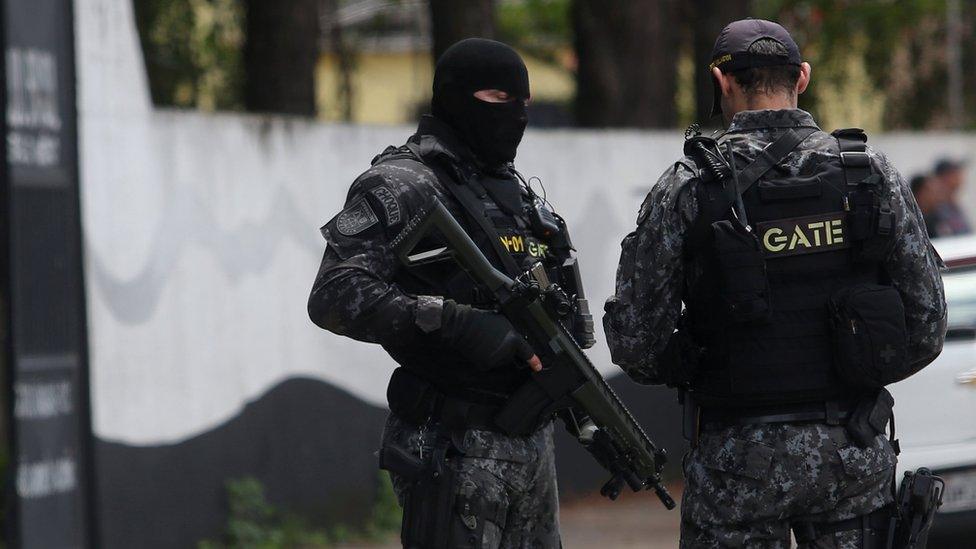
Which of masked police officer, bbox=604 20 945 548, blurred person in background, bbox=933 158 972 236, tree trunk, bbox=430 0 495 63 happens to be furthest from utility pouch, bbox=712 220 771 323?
blurred person in background, bbox=933 158 972 236

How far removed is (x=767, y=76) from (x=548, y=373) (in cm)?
91

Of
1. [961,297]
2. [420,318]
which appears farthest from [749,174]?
[961,297]

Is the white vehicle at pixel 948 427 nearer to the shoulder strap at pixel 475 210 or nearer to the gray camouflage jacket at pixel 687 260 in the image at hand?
the gray camouflage jacket at pixel 687 260

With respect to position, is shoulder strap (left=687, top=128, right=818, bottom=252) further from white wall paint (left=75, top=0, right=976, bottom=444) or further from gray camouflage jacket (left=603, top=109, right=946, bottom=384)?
white wall paint (left=75, top=0, right=976, bottom=444)

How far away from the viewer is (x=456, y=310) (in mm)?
3670

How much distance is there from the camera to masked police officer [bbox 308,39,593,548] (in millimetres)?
3711

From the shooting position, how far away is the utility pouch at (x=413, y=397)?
12.6 feet

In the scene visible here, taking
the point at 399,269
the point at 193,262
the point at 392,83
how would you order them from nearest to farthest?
1. the point at 399,269
2. the point at 193,262
3. the point at 392,83

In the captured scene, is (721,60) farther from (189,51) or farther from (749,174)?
(189,51)

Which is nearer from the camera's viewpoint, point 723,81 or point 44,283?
point 723,81

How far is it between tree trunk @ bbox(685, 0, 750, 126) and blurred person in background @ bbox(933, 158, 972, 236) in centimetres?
169

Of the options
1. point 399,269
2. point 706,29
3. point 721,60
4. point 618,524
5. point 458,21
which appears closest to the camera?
point 721,60

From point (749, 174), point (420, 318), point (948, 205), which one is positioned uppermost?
point (749, 174)

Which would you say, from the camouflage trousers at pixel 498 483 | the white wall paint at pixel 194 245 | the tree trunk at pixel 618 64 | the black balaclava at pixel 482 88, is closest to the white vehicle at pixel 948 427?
the camouflage trousers at pixel 498 483
